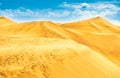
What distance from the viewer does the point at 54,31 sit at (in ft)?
121

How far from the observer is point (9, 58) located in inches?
627

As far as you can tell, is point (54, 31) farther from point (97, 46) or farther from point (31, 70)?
point (31, 70)

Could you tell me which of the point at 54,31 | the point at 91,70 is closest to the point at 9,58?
the point at 91,70

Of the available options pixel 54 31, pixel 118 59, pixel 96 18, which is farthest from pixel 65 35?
pixel 96 18

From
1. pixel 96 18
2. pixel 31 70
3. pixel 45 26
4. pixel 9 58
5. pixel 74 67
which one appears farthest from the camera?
pixel 96 18

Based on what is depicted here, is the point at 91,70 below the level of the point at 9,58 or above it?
below

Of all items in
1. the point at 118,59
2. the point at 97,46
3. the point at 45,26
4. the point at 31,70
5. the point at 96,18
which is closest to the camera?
the point at 31,70

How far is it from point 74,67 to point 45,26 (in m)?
23.0

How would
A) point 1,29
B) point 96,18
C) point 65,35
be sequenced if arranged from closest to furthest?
1. point 65,35
2. point 1,29
3. point 96,18

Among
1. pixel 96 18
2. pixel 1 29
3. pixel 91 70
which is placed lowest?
pixel 96 18

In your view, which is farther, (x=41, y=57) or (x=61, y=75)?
(x=41, y=57)

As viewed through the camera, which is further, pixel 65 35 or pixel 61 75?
pixel 65 35

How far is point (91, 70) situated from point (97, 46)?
15.9m

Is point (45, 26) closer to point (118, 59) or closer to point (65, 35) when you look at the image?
point (65, 35)
